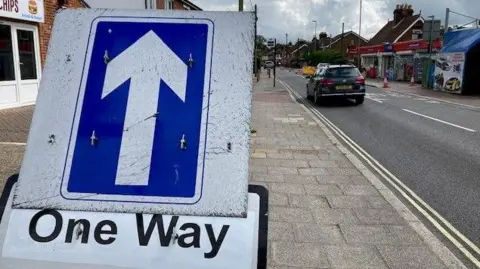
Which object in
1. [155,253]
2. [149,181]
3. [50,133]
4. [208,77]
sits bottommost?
[155,253]

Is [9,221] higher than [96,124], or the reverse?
[96,124]

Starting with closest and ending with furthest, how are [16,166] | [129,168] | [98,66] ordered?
[129,168] < [98,66] < [16,166]

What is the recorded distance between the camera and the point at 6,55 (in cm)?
1118

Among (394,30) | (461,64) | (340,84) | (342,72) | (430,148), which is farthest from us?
(394,30)

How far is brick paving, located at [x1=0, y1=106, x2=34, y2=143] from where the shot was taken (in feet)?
24.7

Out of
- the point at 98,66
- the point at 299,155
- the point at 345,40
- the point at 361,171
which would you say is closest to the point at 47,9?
the point at 299,155

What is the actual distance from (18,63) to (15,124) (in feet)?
10.8

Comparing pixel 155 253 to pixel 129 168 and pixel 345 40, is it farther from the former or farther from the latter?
pixel 345 40

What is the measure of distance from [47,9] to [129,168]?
12.5 metres

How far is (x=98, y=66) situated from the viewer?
1.58m

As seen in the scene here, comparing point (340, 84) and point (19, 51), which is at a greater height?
point (19, 51)

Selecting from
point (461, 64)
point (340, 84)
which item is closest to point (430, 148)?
point (340, 84)

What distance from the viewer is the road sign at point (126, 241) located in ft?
4.45

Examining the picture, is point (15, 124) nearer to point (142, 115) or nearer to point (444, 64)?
point (142, 115)
